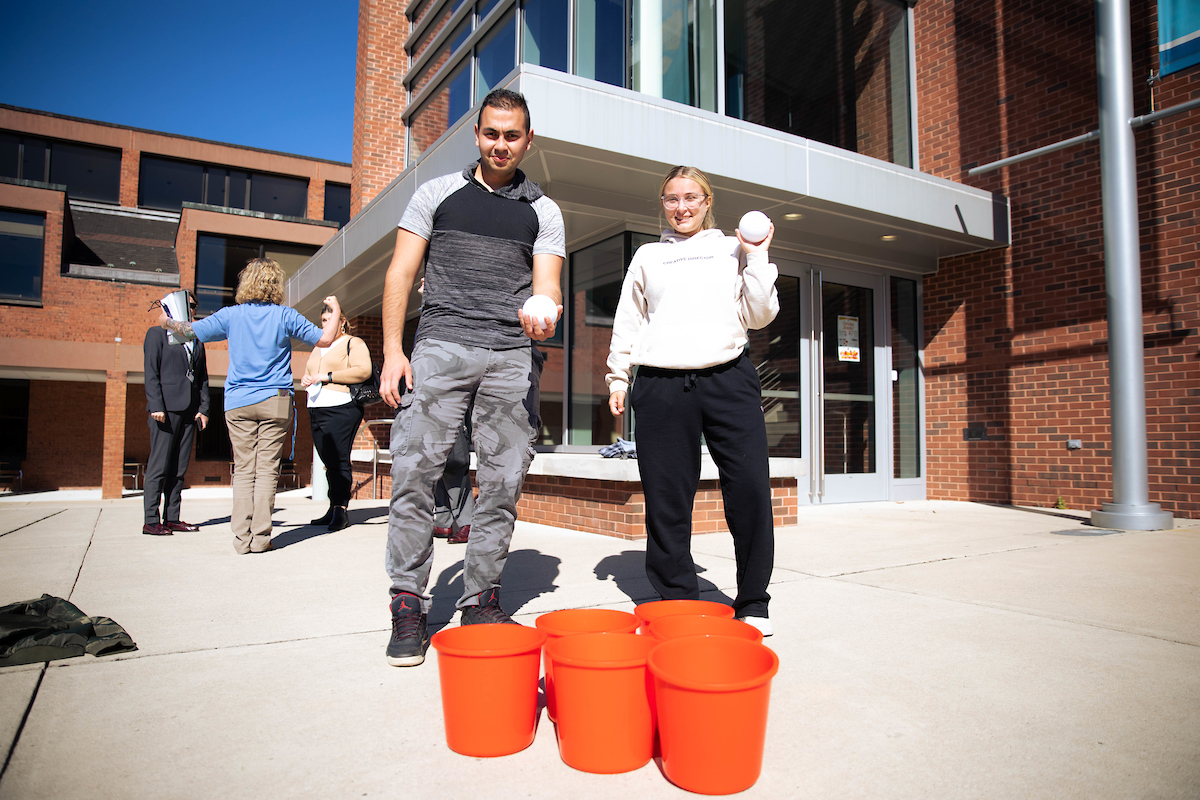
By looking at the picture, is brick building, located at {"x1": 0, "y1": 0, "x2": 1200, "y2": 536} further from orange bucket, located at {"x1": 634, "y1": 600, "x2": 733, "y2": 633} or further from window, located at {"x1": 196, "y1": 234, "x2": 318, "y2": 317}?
window, located at {"x1": 196, "y1": 234, "x2": 318, "y2": 317}

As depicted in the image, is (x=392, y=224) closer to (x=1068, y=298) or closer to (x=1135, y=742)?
(x=1135, y=742)

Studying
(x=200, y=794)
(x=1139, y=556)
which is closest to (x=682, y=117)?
(x=1139, y=556)

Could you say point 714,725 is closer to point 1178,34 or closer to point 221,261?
point 1178,34

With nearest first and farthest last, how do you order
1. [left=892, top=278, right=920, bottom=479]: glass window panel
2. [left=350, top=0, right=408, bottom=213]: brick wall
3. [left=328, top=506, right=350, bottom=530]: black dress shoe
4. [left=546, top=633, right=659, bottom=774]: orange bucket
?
[left=546, top=633, right=659, bottom=774]: orange bucket, [left=328, top=506, right=350, bottom=530]: black dress shoe, [left=892, top=278, right=920, bottom=479]: glass window panel, [left=350, top=0, right=408, bottom=213]: brick wall

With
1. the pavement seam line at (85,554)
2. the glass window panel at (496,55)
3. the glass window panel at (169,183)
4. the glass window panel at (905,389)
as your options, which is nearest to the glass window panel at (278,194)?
the glass window panel at (169,183)

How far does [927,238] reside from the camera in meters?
6.92

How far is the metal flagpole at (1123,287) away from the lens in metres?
5.34

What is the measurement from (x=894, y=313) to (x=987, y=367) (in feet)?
3.81

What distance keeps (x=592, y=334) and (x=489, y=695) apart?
5306mm

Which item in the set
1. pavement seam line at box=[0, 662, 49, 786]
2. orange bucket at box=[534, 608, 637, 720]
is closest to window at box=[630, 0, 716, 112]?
orange bucket at box=[534, 608, 637, 720]

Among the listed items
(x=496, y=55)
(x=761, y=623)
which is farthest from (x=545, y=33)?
(x=761, y=623)

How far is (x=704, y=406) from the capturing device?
2436mm

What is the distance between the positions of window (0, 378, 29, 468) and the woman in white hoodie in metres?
20.7

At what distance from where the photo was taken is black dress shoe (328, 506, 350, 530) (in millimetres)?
5285
